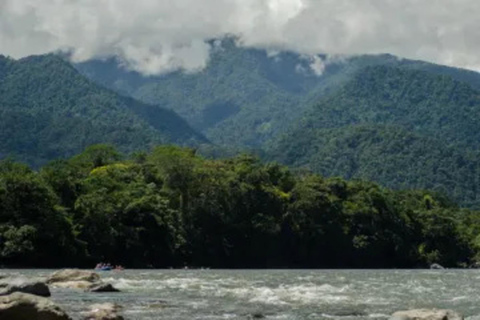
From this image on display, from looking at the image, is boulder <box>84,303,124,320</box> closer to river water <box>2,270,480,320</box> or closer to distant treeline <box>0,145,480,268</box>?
river water <box>2,270,480,320</box>

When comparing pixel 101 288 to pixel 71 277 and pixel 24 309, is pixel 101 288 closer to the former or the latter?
pixel 71 277

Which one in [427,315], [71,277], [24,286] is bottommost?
[71,277]

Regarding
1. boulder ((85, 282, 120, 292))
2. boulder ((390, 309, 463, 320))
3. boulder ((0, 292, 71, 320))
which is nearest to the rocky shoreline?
boulder ((0, 292, 71, 320))

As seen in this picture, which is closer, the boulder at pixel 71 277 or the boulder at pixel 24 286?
the boulder at pixel 24 286

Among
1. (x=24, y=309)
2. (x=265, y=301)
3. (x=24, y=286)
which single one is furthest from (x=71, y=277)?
(x=24, y=309)

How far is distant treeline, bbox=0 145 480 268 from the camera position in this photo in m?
98.3

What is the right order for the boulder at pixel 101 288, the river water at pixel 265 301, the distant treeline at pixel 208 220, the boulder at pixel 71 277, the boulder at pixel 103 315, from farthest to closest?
the distant treeline at pixel 208 220, the boulder at pixel 71 277, the boulder at pixel 101 288, the river water at pixel 265 301, the boulder at pixel 103 315

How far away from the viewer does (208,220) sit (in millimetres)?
129750

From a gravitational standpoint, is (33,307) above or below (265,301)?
above

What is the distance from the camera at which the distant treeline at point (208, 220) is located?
323 ft

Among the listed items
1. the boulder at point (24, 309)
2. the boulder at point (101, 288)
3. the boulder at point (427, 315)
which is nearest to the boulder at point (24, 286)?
Result: the boulder at point (101, 288)

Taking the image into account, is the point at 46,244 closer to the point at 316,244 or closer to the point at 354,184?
the point at 316,244

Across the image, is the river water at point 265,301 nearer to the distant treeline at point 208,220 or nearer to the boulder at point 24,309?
the boulder at point 24,309

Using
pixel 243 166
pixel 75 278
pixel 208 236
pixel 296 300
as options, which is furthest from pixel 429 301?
pixel 243 166
